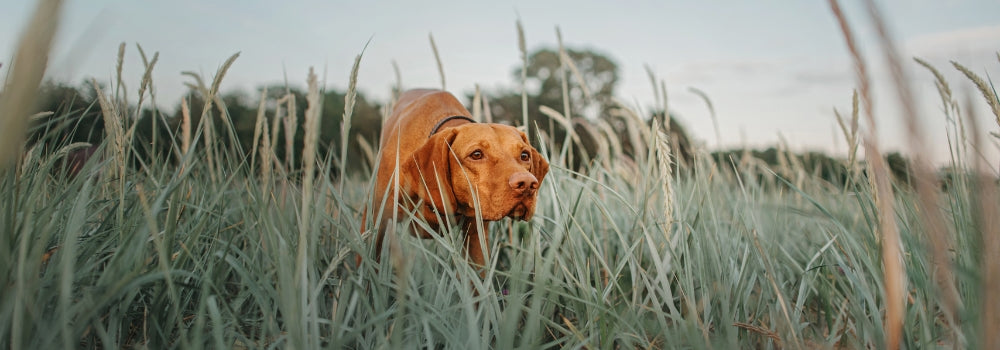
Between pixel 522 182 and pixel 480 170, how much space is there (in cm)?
33

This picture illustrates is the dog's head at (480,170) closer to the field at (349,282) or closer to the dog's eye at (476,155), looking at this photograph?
the dog's eye at (476,155)

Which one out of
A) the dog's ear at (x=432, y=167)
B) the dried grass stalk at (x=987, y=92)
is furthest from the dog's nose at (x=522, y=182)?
the dried grass stalk at (x=987, y=92)

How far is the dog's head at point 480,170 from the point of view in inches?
88.4

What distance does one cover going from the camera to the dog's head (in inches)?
88.4

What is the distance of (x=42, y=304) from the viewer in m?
1.21

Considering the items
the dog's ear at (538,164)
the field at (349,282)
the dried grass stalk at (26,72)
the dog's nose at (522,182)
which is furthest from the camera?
the dog's ear at (538,164)

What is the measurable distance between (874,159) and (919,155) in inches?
7.0

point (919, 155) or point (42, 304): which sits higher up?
point (919, 155)

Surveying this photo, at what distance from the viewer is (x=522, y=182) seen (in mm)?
2188

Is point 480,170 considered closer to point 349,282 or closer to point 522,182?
point 522,182

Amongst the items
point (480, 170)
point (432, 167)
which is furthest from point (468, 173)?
point (432, 167)

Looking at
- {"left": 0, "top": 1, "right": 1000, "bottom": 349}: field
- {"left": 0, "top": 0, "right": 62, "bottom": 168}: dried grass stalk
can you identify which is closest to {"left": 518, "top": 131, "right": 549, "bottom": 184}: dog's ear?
{"left": 0, "top": 1, "right": 1000, "bottom": 349}: field

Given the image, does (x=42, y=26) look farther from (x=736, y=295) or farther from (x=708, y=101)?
(x=708, y=101)

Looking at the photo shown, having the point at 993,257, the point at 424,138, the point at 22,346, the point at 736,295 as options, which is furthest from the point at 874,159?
the point at 424,138
